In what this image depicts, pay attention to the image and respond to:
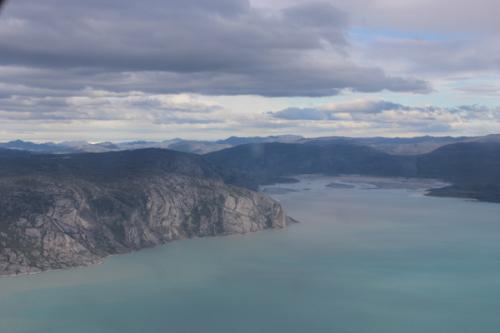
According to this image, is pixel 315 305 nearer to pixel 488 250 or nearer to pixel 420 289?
pixel 420 289

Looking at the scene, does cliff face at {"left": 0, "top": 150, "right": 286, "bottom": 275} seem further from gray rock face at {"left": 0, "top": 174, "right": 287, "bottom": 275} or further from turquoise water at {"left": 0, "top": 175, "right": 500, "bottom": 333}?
turquoise water at {"left": 0, "top": 175, "right": 500, "bottom": 333}

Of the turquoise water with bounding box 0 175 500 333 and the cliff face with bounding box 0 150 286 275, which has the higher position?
the cliff face with bounding box 0 150 286 275

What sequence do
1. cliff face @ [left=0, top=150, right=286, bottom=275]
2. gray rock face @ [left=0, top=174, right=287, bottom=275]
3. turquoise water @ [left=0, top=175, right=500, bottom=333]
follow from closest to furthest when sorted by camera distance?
turquoise water @ [left=0, top=175, right=500, bottom=333] → gray rock face @ [left=0, top=174, right=287, bottom=275] → cliff face @ [left=0, top=150, right=286, bottom=275]

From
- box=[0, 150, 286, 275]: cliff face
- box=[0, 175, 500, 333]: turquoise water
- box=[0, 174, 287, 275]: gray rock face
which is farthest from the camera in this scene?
box=[0, 150, 286, 275]: cliff face

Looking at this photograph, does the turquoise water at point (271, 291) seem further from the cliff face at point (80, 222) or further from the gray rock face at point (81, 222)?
the cliff face at point (80, 222)

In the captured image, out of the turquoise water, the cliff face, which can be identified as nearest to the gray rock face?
the cliff face

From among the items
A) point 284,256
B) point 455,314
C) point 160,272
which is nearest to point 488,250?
point 284,256
